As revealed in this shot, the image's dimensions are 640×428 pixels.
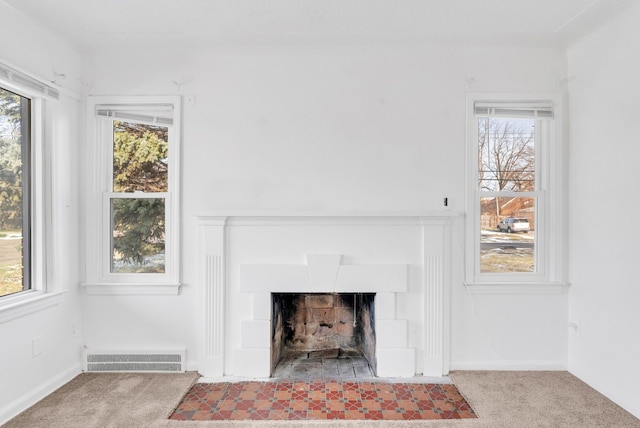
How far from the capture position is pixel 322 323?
342cm

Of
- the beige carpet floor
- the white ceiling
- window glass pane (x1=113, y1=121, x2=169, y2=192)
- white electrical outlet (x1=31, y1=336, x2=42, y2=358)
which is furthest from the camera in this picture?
window glass pane (x1=113, y1=121, x2=169, y2=192)

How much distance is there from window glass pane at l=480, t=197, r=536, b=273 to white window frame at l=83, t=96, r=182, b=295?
2.42 meters

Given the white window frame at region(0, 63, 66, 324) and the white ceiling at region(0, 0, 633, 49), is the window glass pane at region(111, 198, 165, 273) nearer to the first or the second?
the white window frame at region(0, 63, 66, 324)

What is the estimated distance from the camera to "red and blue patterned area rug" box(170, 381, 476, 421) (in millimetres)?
2432

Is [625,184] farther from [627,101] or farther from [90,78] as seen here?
[90,78]

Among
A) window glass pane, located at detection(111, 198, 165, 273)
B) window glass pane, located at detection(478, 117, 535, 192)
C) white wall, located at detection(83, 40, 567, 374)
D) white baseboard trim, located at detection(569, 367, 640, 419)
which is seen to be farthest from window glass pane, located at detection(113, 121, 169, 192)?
white baseboard trim, located at detection(569, 367, 640, 419)

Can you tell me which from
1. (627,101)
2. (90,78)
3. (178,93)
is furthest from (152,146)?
(627,101)

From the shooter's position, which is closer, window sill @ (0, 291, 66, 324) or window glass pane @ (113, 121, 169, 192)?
window sill @ (0, 291, 66, 324)

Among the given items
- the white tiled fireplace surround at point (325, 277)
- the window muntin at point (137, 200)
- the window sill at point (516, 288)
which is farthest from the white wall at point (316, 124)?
the window sill at point (516, 288)

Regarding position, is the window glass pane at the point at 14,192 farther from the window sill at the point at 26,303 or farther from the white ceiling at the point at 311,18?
the white ceiling at the point at 311,18

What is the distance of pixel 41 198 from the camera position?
109 inches

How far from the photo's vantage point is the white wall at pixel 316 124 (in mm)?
3049

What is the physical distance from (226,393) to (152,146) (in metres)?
1.94

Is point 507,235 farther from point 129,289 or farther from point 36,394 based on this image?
point 36,394
